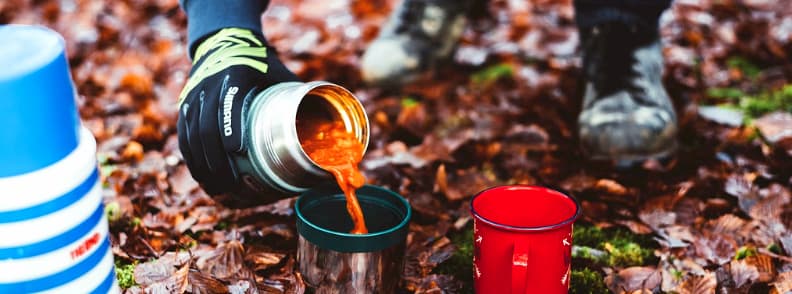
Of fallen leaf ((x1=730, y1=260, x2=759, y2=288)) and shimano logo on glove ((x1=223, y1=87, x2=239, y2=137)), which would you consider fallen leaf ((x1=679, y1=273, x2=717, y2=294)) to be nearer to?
fallen leaf ((x1=730, y1=260, x2=759, y2=288))

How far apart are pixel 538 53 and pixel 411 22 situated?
49cm

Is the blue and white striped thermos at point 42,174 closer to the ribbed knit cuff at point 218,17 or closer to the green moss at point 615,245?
the ribbed knit cuff at point 218,17

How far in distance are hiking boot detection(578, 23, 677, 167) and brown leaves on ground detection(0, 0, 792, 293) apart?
2.2 inches

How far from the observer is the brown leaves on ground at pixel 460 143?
1.51 metres

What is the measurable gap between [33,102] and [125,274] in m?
0.64

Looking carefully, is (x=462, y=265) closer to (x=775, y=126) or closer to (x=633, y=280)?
(x=633, y=280)

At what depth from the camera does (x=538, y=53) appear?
2.64m

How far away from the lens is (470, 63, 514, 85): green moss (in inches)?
96.1

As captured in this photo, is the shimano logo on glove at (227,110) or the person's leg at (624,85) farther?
the person's leg at (624,85)

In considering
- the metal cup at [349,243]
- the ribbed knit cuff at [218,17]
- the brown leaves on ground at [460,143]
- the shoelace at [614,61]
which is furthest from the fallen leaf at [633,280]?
the ribbed knit cuff at [218,17]

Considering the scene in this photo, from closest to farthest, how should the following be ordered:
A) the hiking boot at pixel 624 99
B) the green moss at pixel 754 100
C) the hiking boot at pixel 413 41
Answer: the hiking boot at pixel 624 99
the green moss at pixel 754 100
the hiking boot at pixel 413 41

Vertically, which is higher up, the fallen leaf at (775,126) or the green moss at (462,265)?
the fallen leaf at (775,126)

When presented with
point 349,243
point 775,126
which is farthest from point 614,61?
point 349,243

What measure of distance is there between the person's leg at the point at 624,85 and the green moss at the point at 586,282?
52 cm
